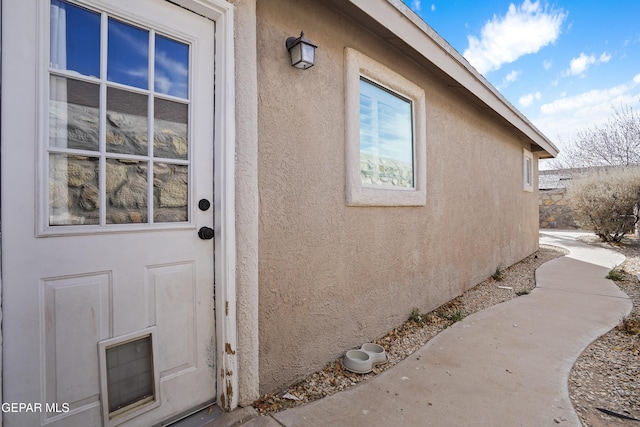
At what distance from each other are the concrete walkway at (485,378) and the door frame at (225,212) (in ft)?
0.89

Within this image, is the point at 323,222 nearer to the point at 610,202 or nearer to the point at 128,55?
the point at 128,55

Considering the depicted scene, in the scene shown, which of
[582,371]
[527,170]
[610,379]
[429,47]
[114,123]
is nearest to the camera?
[114,123]

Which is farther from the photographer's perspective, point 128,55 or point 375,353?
point 375,353

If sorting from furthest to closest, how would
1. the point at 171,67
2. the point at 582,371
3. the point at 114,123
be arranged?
the point at 582,371
the point at 171,67
the point at 114,123

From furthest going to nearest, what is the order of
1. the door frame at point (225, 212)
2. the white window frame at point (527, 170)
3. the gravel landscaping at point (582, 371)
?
the white window frame at point (527, 170)
the gravel landscaping at point (582, 371)
the door frame at point (225, 212)

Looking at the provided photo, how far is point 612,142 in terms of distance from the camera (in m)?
17.6

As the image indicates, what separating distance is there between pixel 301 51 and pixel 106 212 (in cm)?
159

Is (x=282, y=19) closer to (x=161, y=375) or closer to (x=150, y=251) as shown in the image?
(x=150, y=251)

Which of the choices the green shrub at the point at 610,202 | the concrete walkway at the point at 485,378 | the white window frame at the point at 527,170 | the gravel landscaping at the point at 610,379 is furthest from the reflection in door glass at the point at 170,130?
the green shrub at the point at 610,202

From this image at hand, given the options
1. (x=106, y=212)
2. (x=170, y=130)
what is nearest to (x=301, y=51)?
(x=170, y=130)

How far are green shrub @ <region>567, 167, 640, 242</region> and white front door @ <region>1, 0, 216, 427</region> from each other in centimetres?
1204

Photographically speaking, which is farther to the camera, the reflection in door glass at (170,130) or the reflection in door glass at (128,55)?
the reflection in door glass at (170,130)

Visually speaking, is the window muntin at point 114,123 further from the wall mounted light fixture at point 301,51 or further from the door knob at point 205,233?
the wall mounted light fixture at point 301,51

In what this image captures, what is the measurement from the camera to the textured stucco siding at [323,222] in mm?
2061
